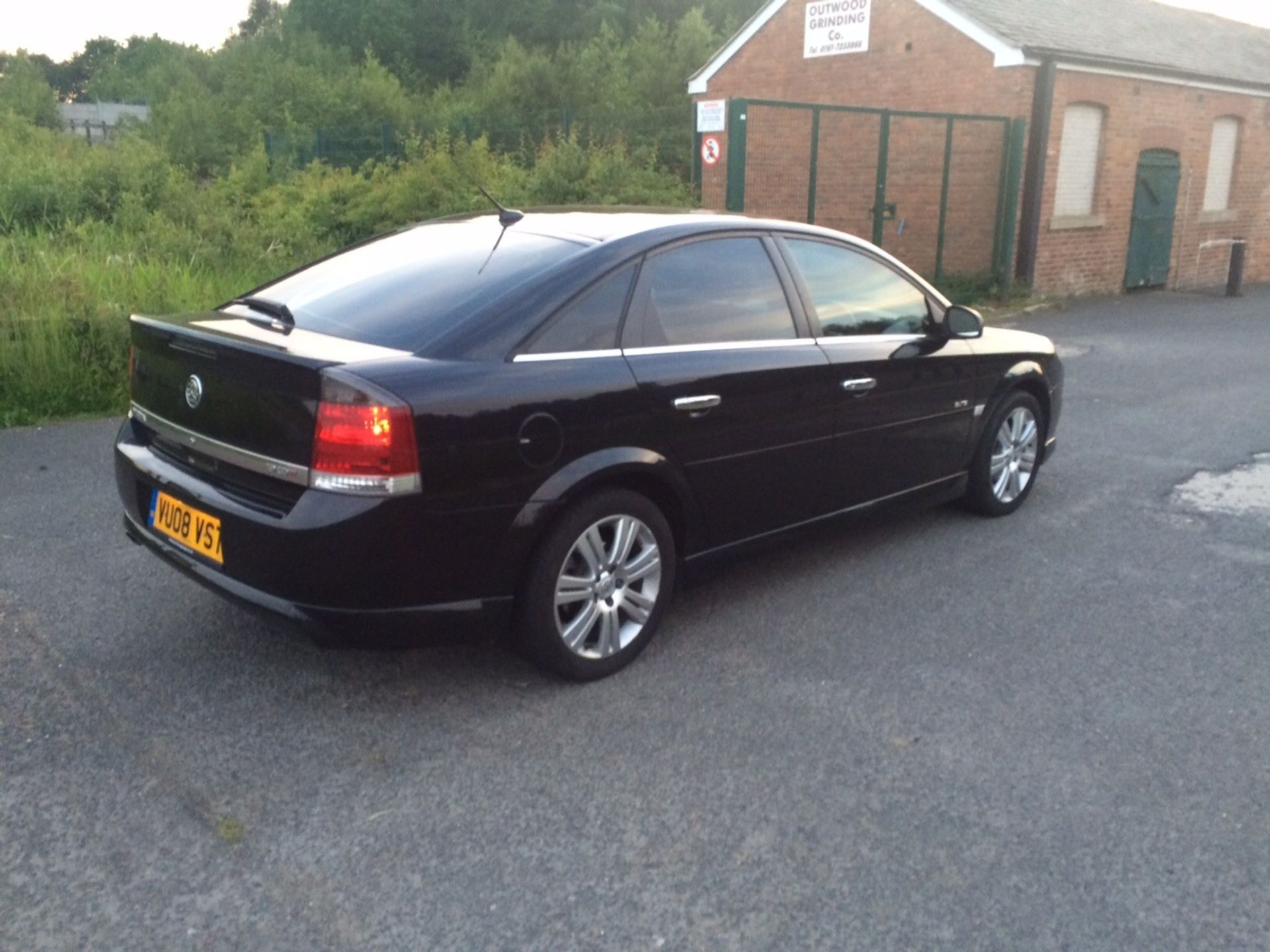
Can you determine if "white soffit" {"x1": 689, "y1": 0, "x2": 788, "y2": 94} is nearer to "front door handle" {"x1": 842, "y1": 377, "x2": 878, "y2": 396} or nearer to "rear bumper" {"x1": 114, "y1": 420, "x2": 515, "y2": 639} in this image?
"front door handle" {"x1": 842, "y1": 377, "x2": 878, "y2": 396}

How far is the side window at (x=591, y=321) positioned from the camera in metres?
3.68

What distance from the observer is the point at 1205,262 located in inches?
792

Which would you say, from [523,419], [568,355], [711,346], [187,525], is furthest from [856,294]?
[187,525]

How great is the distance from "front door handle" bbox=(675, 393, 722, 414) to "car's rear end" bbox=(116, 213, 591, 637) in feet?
2.18

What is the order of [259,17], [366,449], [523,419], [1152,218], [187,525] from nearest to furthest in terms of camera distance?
[366,449], [523,419], [187,525], [1152,218], [259,17]

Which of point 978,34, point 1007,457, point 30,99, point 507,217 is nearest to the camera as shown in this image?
point 507,217

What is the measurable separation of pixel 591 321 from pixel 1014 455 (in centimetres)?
299

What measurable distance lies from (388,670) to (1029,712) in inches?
86.5

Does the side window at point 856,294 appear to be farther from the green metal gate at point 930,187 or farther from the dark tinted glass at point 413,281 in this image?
the green metal gate at point 930,187

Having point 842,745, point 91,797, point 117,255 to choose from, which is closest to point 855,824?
point 842,745

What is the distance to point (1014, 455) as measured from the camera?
587 centimetres

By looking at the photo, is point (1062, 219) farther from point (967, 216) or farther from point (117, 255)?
point (117, 255)

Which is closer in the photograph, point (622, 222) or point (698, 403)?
point (698, 403)

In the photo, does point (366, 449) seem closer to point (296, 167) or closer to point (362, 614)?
point (362, 614)
